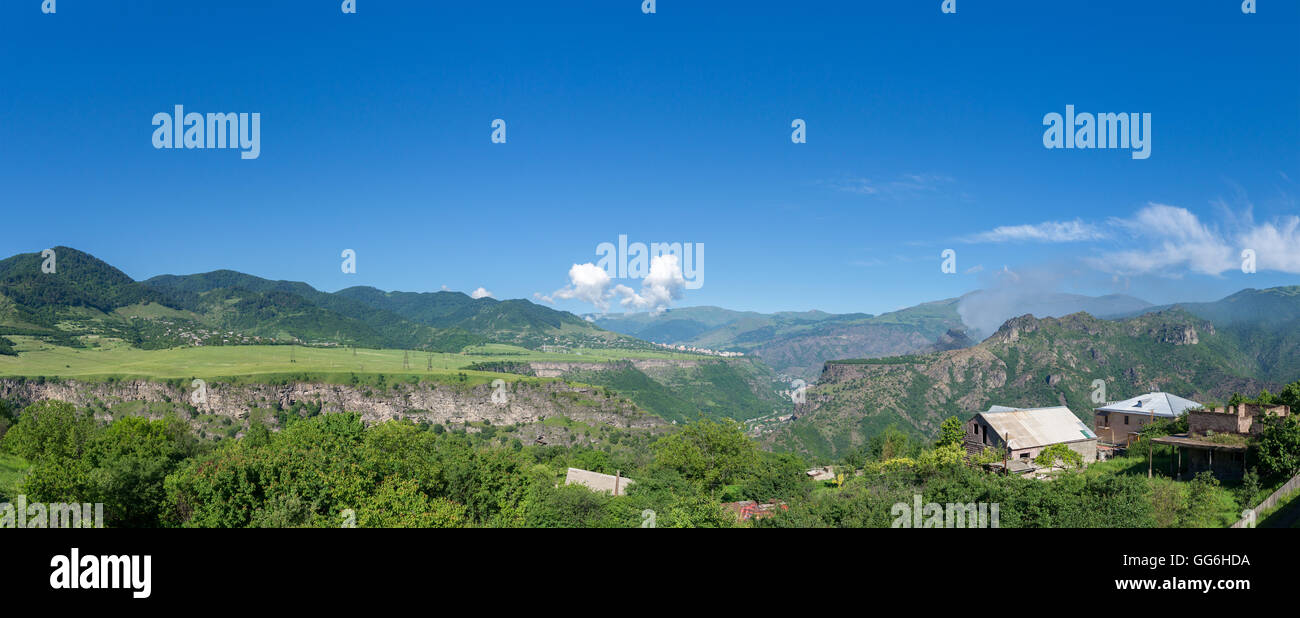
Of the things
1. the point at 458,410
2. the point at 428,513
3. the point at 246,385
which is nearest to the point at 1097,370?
the point at 458,410

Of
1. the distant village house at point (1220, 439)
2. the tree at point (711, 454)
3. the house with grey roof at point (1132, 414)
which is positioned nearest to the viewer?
the distant village house at point (1220, 439)

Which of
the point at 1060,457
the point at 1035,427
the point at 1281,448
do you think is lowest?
the point at 1060,457

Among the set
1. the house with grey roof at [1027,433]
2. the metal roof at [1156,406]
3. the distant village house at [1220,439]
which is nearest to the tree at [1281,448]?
the distant village house at [1220,439]

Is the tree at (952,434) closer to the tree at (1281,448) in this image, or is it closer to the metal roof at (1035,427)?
the metal roof at (1035,427)

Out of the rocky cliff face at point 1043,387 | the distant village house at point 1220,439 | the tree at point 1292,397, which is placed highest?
the tree at point 1292,397

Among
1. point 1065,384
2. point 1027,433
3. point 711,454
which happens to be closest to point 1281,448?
point 1027,433

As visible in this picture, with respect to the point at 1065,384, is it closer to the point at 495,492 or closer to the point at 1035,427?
the point at 1035,427

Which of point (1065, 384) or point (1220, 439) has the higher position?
point (1220, 439)
